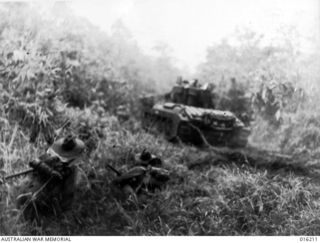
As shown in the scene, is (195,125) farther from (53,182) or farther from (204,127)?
(53,182)

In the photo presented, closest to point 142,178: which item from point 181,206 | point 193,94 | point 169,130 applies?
point 181,206

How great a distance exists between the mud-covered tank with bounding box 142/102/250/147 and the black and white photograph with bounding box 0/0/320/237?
0.04 ft

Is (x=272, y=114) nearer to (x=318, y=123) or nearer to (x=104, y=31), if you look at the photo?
(x=318, y=123)

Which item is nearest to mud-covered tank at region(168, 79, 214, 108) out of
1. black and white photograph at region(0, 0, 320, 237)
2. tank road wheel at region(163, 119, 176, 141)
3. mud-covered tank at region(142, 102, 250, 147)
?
black and white photograph at region(0, 0, 320, 237)

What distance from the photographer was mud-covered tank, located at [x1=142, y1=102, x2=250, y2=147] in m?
3.97

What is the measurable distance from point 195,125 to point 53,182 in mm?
1882

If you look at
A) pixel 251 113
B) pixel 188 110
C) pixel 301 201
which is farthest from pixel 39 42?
pixel 301 201

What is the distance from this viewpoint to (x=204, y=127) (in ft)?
13.3

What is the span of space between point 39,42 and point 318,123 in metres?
2.63

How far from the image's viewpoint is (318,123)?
355 cm

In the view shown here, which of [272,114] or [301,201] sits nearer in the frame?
[301,201]

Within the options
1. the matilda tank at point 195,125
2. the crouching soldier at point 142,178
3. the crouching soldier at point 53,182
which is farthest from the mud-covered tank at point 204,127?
the crouching soldier at point 53,182

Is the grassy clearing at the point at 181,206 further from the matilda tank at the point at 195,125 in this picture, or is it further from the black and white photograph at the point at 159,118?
the matilda tank at the point at 195,125

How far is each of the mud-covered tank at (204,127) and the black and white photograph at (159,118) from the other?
0.04ft
